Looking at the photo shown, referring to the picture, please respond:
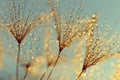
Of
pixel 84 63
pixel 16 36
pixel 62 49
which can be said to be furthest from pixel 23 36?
pixel 84 63

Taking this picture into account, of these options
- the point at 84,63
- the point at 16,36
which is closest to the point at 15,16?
the point at 16,36

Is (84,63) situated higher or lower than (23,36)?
lower

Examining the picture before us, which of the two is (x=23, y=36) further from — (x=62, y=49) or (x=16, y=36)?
(x=62, y=49)

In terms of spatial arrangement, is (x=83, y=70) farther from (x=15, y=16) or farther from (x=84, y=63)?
(x=15, y=16)

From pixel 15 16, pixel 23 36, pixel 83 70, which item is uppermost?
pixel 15 16

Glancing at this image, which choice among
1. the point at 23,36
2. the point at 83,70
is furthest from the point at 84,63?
the point at 23,36

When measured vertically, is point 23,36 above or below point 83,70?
above

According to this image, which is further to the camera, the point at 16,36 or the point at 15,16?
the point at 16,36

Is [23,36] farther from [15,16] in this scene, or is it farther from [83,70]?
[83,70]
